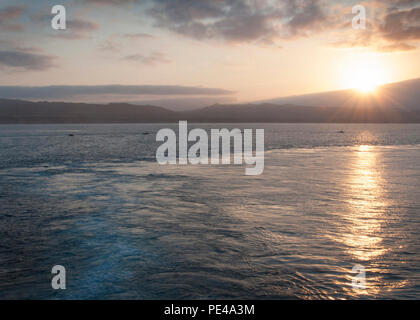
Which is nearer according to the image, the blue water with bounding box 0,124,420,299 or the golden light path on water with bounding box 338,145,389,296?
the blue water with bounding box 0,124,420,299

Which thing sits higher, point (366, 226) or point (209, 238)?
point (366, 226)

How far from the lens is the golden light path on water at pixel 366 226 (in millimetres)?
6840

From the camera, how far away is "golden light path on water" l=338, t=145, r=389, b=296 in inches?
269

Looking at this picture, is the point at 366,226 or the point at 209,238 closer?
the point at 209,238

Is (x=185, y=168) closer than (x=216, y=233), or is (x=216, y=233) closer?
(x=216, y=233)

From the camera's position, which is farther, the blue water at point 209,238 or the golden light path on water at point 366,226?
the golden light path on water at point 366,226

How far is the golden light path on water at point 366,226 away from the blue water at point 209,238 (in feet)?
0.10

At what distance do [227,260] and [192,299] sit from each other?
1.72 metres

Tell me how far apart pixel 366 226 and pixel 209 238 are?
389cm

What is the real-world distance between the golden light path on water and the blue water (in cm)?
3

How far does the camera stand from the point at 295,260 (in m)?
7.09

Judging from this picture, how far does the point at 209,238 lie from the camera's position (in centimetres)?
859

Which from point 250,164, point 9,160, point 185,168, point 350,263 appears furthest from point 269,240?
point 9,160
